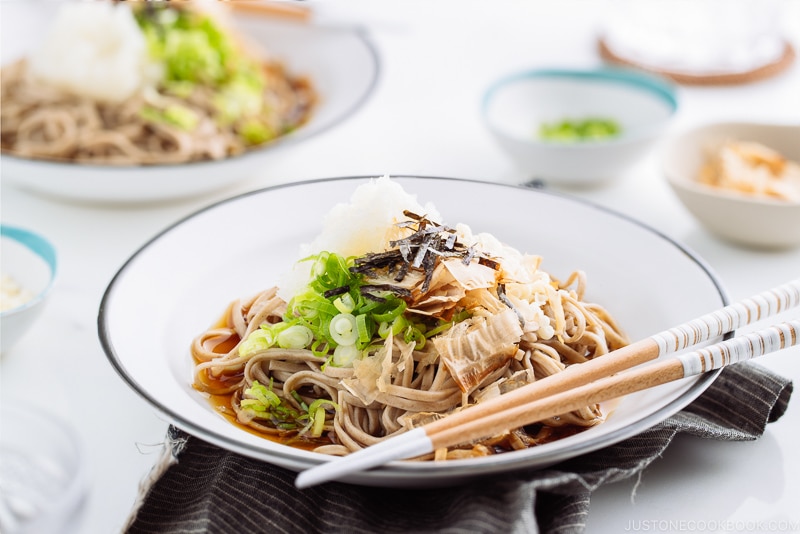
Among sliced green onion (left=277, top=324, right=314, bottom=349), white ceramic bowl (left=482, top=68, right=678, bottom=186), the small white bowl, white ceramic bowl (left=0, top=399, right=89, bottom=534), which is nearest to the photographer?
white ceramic bowl (left=0, top=399, right=89, bottom=534)

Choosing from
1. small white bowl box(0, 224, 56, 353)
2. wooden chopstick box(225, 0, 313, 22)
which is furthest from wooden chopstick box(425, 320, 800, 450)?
wooden chopstick box(225, 0, 313, 22)

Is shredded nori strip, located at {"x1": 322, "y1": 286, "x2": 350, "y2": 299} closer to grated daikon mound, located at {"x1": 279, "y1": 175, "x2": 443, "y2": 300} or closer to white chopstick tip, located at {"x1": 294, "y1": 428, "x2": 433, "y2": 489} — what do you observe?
grated daikon mound, located at {"x1": 279, "y1": 175, "x2": 443, "y2": 300}

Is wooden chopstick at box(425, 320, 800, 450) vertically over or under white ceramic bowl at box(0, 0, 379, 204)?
over

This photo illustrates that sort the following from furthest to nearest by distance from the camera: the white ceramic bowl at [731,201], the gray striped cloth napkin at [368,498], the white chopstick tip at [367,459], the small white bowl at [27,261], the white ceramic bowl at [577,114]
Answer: the white ceramic bowl at [577,114] → the white ceramic bowl at [731,201] → the small white bowl at [27,261] → the gray striped cloth napkin at [368,498] → the white chopstick tip at [367,459]

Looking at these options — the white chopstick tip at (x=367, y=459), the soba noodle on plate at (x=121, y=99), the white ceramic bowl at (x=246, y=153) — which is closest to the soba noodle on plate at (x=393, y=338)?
the white chopstick tip at (x=367, y=459)

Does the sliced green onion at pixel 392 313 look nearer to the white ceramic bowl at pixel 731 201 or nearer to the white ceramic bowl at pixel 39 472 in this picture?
the white ceramic bowl at pixel 39 472

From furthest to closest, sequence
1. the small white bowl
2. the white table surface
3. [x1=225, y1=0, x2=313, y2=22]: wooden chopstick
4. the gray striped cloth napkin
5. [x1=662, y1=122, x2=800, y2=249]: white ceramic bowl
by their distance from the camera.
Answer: [x1=225, y1=0, x2=313, y2=22]: wooden chopstick → [x1=662, y1=122, x2=800, y2=249]: white ceramic bowl → the small white bowl → the white table surface → the gray striped cloth napkin
